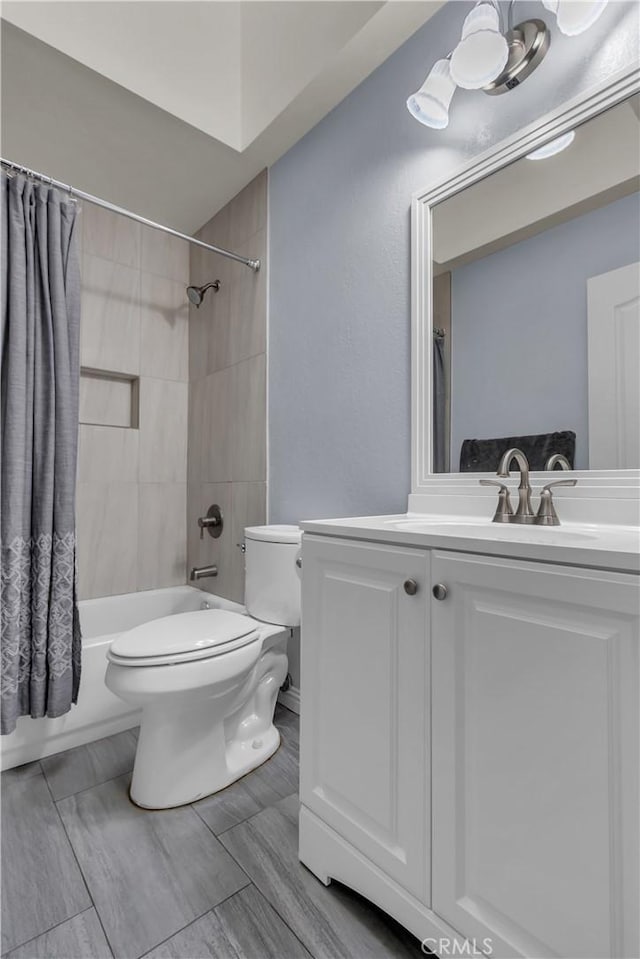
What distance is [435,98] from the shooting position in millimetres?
1302

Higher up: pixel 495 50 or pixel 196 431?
pixel 495 50

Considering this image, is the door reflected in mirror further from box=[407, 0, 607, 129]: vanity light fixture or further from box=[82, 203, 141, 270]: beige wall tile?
box=[82, 203, 141, 270]: beige wall tile

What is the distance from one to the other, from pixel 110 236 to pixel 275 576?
1.97m

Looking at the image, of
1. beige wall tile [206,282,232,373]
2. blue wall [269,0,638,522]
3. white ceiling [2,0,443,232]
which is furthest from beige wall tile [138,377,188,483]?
white ceiling [2,0,443,232]

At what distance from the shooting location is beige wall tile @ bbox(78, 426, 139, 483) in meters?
2.30

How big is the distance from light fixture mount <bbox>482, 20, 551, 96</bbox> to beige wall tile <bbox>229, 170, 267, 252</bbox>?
1.17 metres

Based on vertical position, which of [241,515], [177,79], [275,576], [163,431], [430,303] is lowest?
[275,576]

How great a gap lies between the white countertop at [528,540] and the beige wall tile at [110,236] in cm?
207

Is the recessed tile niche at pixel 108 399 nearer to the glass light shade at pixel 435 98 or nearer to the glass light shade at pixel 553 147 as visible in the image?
the glass light shade at pixel 435 98

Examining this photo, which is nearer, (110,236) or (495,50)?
(495,50)

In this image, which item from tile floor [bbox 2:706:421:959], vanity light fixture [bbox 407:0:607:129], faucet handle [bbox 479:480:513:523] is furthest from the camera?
faucet handle [bbox 479:480:513:523]

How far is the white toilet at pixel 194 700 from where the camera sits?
1276 millimetres

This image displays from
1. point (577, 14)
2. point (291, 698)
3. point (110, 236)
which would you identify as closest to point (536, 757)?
point (291, 698)

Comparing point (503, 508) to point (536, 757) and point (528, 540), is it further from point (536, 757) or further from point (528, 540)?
point (536, 757)
